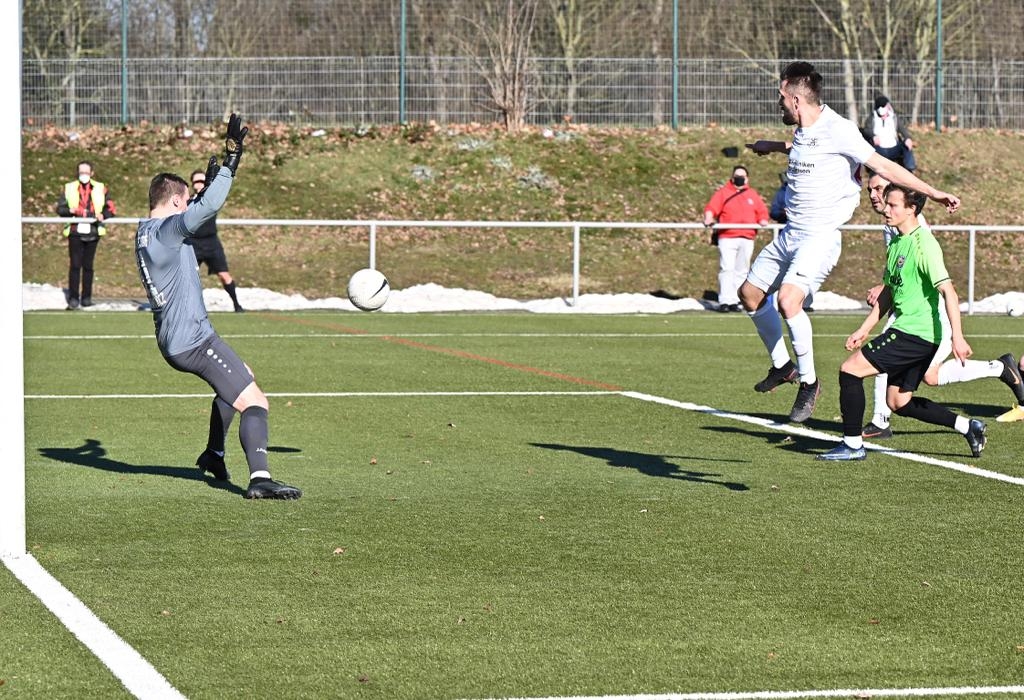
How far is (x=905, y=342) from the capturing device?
9.20 meters

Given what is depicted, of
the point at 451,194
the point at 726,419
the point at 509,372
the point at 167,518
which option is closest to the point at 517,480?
the point at 167,518

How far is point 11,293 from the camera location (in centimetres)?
630

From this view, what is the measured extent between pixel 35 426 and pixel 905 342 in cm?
571

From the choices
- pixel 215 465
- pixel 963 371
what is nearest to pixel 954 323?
pixel 963 371

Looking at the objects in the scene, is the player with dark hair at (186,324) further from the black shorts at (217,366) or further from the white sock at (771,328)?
the white sock at (771,328)

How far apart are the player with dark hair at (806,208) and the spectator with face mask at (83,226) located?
568 inches

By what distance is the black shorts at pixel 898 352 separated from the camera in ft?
30.1

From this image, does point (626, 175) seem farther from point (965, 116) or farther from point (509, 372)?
point (509, 372)

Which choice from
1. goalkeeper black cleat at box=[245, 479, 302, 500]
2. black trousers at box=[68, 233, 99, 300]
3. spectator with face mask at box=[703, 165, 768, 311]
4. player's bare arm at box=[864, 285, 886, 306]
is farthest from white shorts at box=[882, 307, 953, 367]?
black trousers at box=[68, 233, 99, 300]

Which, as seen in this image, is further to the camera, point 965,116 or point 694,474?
point 965,116

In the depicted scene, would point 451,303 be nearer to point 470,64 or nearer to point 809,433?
point 470,64

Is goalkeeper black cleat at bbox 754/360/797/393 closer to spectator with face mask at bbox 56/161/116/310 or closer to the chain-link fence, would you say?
spectator with face mask at bbox 56/161/116/310

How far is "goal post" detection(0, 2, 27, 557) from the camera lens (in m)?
6.20

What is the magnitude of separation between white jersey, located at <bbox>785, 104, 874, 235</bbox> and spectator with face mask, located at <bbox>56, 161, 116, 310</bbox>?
48.0 ft
